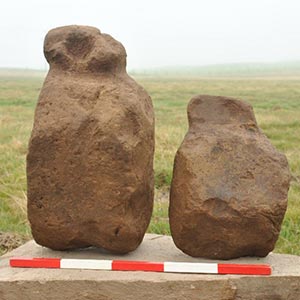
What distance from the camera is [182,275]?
400 cm

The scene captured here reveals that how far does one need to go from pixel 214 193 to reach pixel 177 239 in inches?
18.1

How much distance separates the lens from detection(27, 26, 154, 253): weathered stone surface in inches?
161

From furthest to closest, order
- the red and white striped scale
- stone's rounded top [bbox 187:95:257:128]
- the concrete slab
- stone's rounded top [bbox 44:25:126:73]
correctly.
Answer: stone's rounded top [bbox 187:95:257:128]
stone's rounded top [bbox 44:25:126:73]
the red and white striped scale
the concrete slab

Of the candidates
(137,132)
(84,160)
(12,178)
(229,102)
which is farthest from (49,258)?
(12,178)

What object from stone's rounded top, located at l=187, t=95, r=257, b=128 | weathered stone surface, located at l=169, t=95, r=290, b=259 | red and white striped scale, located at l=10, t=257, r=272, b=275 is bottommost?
red and white striped scale, located at l=10, t=257, r=272, b=275

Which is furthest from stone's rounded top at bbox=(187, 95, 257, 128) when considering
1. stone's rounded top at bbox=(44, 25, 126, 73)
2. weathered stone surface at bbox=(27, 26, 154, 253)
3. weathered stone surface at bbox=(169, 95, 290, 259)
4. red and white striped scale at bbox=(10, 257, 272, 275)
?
red and white striped scale at bbox=(10, 257, 272, 275)

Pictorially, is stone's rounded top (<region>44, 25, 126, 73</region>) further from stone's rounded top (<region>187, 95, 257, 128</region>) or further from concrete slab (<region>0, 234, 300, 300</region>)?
concrete slab (<region>0, 234, 300, 300</region>)

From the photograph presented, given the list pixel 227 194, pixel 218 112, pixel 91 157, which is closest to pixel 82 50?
pixel 91 157

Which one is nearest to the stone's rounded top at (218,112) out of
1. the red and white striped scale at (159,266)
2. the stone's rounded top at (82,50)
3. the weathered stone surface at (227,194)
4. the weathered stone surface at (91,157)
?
the weathered stone surface at (227,194)

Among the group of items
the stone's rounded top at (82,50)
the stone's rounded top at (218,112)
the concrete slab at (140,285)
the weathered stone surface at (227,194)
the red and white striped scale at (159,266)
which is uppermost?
the stone's rounded top at (82,50)

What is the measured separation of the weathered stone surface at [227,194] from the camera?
4109mm

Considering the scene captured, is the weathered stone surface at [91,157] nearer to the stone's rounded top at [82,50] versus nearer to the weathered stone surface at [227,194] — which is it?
the stone's rounded top at [82,50]

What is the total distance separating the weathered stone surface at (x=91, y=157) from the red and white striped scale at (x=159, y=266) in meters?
0.19

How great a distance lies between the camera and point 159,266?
160 inches
